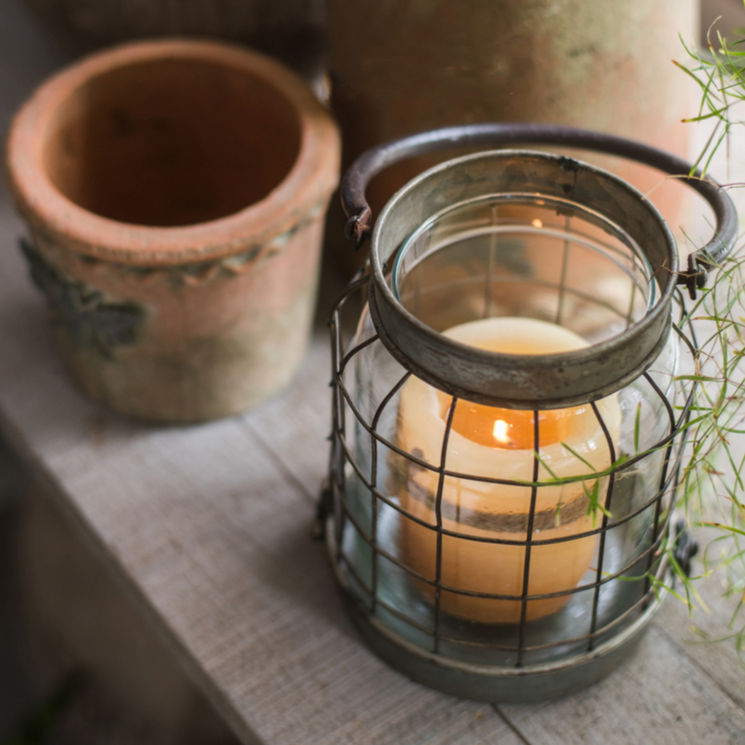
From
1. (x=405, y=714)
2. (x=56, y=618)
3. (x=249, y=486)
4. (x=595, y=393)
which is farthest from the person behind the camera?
(x=56, y=618)

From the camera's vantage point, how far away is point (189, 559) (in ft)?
1.93

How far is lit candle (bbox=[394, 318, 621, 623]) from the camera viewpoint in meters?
0.41

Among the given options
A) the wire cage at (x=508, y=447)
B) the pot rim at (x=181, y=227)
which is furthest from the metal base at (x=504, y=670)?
the pot rim at (x=181, y=227)

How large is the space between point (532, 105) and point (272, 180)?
0.22 m

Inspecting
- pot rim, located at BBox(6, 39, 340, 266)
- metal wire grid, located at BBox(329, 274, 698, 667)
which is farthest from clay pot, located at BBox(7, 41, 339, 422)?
metal wire grid, located at BBox(329, 274, 698, 667)

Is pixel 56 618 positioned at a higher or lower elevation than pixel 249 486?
lower

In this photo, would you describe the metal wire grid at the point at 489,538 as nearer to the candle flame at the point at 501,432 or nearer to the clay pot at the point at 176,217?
the candle flame at the point at 501,432

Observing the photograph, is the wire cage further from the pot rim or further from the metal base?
the pot rim

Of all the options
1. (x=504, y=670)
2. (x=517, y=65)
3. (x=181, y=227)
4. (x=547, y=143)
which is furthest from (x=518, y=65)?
(x=504, y=670)

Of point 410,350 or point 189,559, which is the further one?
point 189,559

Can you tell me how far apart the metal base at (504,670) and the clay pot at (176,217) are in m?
0.22

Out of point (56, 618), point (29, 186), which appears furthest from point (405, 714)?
point (56, 618)

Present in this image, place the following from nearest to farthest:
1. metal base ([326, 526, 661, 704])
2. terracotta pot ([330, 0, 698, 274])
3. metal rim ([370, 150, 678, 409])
Result: metal rim ([370, 150, 678, 409]), metal base ([326, 526, 661, 704]), terracotta pot ([330, 0, 698, 274])

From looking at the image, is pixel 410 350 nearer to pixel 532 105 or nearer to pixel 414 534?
pixel 414 534
